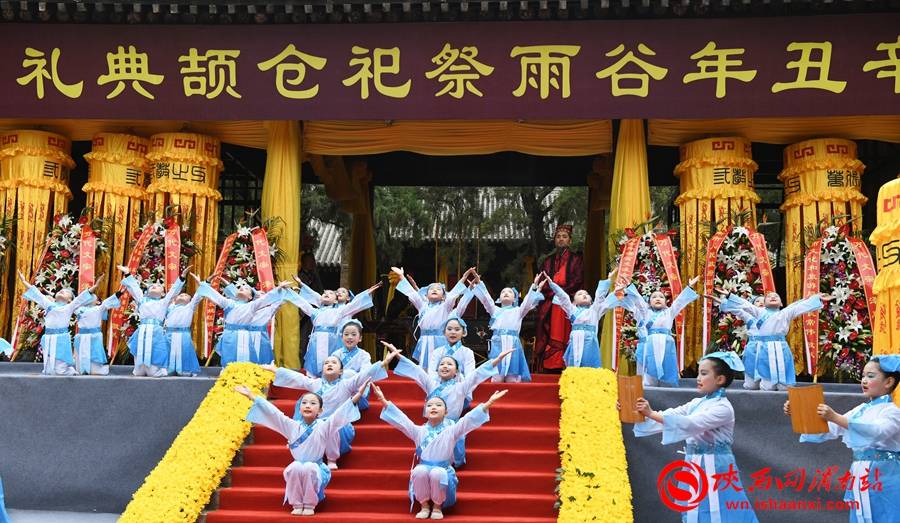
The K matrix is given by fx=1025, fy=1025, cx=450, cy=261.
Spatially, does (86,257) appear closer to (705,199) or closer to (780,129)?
(705,199)

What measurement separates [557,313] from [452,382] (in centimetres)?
476

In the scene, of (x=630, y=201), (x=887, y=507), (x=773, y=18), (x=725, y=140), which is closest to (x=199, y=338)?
(x=630, y=201)

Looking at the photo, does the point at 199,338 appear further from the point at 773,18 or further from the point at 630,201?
the point at 773,18

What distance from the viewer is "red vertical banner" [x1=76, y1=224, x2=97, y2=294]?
496 inches

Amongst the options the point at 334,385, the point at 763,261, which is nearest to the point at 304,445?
the point at 334,385

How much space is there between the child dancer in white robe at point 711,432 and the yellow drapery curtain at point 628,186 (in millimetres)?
5662

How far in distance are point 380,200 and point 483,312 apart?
15.4 feet

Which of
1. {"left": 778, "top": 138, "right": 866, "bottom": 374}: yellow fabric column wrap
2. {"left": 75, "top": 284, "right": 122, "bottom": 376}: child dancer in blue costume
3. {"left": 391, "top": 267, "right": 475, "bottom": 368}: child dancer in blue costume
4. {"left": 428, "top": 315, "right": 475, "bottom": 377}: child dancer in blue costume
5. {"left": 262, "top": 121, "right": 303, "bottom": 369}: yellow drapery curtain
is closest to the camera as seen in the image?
{"left": 428, "top": 315, "right": 475, "bottom": 377}: child dancer in blue costume

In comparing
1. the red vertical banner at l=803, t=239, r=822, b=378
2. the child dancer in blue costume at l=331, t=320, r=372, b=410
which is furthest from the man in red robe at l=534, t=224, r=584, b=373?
the child dancer in blue costume at l=331, t=320, r=372, b=410

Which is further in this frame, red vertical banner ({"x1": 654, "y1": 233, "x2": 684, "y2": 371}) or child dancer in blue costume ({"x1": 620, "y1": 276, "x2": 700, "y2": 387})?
red vertical banner ({"x1": 654, "y1": 233, "x2": 684, "y2": 371})

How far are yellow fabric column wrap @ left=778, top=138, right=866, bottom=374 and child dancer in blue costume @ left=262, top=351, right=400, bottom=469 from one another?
19.9 ft

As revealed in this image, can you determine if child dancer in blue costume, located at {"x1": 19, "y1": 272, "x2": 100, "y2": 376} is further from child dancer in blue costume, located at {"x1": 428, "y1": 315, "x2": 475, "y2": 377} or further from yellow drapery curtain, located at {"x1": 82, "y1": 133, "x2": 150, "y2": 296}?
child dancer in blue costume, located at {"x1": 428, "y1": 315, "x2": 475, "y2": 377}

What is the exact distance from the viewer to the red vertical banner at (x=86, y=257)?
41.3 feet

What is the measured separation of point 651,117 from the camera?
39.9 feet
